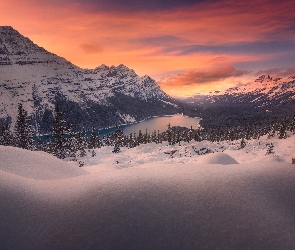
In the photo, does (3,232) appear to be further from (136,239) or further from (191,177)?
(191,177)

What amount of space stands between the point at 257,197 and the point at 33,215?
3240mm

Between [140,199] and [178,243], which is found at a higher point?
[140,199]

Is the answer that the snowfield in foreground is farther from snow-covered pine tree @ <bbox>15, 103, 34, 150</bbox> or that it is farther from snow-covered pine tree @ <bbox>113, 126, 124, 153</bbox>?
snow-covered pine tree @ <bbox>113, 126, 124, 153</bbox>

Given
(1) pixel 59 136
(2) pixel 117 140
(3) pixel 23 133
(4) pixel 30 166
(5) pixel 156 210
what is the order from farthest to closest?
(2) pixel 117 140 → (3) pixel 23 133 → (1) pixel 59 136 → (4) pixel 30 166 → (5) pixel 156 210

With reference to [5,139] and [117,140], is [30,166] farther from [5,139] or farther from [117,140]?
[5,139]

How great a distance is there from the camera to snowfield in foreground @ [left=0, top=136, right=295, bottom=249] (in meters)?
2.41

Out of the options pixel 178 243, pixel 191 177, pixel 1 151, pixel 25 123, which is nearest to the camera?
pixel 178 243

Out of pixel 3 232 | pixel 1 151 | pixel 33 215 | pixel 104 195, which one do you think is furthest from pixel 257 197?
pixel 1 151

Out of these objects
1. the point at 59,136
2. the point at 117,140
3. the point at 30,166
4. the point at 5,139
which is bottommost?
the point at 117,140

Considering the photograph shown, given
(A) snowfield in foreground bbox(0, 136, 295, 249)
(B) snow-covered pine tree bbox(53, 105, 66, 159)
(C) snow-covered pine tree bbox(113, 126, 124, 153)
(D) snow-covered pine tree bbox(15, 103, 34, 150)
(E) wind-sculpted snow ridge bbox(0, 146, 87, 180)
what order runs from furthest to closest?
(C) snow-covered pine tree bbox(113, 126, 124, 153) < (D) snow-covered pine tree bbox(15, 103, 34, 150) < (B) snow-covered pine tree bbox(53, 105, 66, 159) < (E) wind-sculpted snow ridge bbox(0, 146, 87, 180) < (A) snowfield in foreground bbox(0, 136, 295, 249)

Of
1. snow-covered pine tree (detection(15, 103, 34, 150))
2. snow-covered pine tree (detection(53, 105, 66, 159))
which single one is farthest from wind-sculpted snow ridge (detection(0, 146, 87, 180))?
snow-covered pine tree (detection(15, 103, 34, 150))


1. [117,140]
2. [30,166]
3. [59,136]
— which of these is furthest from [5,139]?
[30,166]

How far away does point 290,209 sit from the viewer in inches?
110

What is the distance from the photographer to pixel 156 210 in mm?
2803
